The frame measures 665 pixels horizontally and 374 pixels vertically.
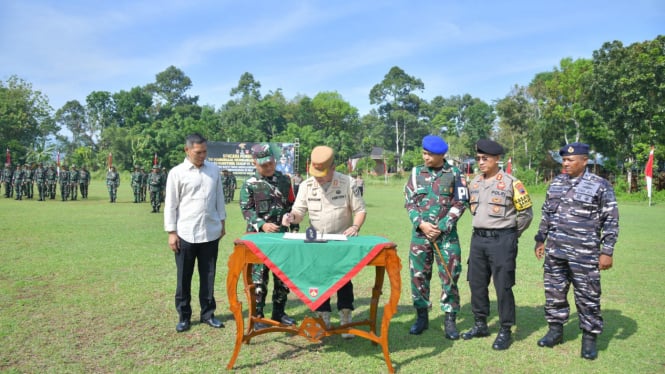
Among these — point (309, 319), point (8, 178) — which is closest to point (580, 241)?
point (309, 319)

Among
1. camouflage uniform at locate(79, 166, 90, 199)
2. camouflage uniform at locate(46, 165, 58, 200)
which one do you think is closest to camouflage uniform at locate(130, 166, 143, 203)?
camouflage uniform at locate(79, 166, 90, 199)

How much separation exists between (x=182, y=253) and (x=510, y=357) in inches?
127

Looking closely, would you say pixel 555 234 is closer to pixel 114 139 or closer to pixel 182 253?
pixel 182 253

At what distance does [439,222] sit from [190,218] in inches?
96.6

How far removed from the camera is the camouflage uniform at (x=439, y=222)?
4441mm

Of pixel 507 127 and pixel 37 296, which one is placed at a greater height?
pixel 507 127

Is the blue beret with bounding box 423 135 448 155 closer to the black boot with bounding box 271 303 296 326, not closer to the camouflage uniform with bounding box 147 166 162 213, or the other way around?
the black boot with bounding box 271 303 296 326

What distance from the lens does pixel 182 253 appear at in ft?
15.2

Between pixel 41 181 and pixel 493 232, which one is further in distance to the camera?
pixel 41 181

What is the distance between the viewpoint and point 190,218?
4.62 meters

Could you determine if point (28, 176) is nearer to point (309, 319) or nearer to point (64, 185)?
point (64, 185)

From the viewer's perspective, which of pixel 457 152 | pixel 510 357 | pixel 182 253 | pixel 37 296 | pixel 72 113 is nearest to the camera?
pixel 510 357

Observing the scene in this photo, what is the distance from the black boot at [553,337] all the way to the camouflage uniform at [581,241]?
63 millimetres

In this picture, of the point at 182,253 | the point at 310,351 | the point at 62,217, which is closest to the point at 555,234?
the point at 310,351
